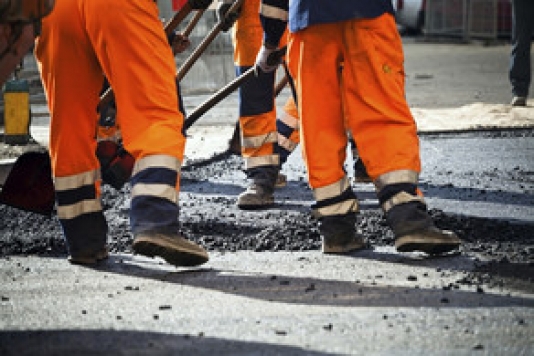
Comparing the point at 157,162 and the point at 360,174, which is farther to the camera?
the point at 360,174

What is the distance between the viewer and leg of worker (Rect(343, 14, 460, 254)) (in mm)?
5180

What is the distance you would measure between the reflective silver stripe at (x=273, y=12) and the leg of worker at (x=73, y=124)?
98 centimetres

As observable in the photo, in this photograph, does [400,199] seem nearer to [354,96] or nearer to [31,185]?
[354,96]

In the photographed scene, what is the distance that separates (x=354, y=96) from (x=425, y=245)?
719 mm

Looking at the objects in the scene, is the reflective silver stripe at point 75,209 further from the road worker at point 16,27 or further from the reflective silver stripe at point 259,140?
the reflective silver stripe at point 259,140

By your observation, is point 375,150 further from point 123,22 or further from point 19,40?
point 19,40

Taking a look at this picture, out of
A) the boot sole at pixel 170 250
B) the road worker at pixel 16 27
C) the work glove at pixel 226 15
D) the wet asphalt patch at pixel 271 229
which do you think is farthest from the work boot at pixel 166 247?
the work glove at pixel 226 15

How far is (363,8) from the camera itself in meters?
5.19

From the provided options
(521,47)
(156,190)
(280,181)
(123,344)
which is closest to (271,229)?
(156,190)

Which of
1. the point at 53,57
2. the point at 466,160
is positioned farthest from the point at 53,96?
the point at 466,160

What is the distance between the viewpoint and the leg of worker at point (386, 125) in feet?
17.0

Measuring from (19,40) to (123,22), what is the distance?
77 cm

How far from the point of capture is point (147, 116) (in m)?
4.91

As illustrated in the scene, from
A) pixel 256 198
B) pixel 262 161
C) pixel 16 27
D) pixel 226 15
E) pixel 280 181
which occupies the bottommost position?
pixel 280 181
